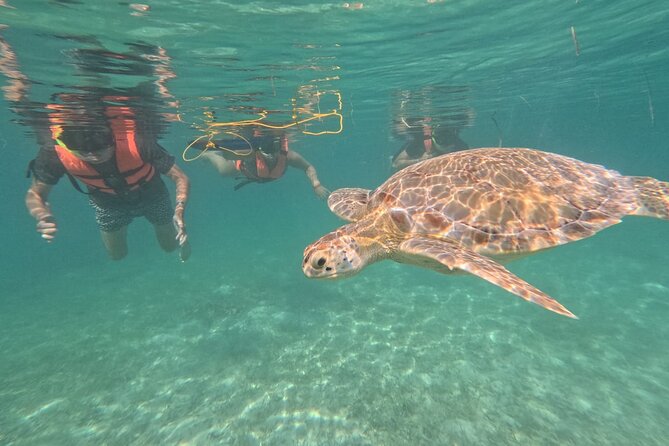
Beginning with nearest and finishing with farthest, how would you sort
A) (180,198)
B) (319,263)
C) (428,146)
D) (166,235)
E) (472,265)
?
(472,265) → (319,263) → (180,198) → (166,235) → (428,146)

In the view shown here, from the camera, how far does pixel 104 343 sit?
11789 mm

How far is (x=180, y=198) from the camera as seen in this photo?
7.51m

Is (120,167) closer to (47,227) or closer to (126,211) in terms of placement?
(126,211)

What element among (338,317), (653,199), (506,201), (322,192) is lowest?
(338,317)

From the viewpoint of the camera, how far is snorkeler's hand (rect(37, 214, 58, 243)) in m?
6.14

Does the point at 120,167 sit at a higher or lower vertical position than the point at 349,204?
higher

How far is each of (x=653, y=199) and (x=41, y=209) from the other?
1120 centimetres

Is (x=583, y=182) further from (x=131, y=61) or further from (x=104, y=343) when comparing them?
(x=104, y=343)

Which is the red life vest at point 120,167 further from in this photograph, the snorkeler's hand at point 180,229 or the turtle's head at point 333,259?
the turtle's head at point 333,259

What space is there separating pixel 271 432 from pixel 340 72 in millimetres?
13000

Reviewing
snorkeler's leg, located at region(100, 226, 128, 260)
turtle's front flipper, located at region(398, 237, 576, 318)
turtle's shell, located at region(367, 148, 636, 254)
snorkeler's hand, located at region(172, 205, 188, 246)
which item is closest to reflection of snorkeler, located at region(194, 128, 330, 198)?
snorkeler's leg, located at region(100, 226, 128, 260)

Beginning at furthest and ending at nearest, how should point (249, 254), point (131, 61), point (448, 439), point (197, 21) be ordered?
point (249, 254) < point (131, 61) < point (197, 21) < point (448, 439)

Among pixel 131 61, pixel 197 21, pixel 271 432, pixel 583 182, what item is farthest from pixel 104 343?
pixel 583 182

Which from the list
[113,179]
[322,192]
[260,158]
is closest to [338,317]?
[322,192]
